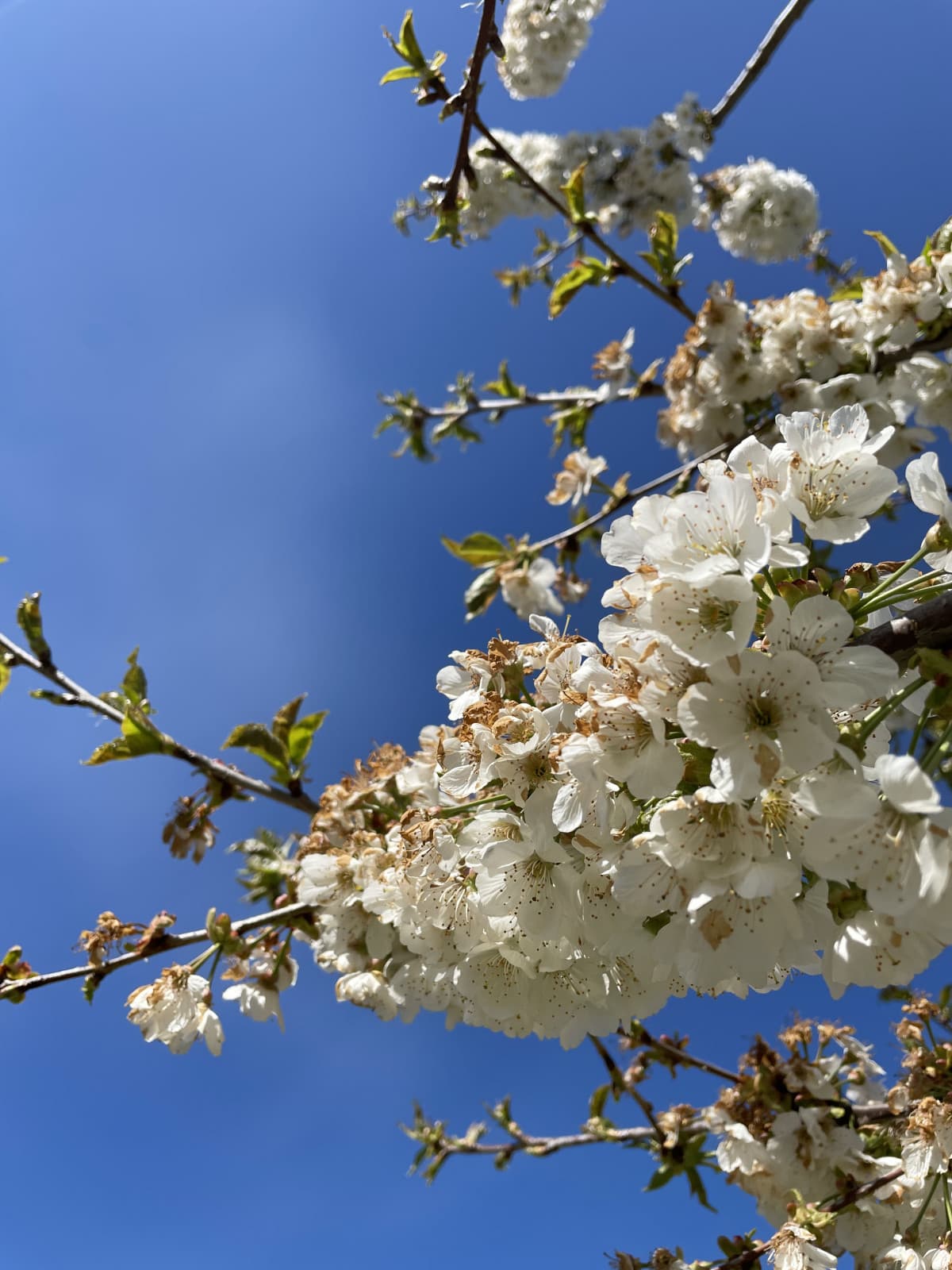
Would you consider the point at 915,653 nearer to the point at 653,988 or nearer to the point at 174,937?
the point at 653,988

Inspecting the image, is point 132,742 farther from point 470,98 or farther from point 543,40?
point 543,40

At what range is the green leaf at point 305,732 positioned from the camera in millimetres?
2766

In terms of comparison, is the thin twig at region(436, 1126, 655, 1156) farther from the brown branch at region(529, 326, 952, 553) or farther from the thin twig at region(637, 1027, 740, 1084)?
the brown branch at region(529, 326, 952, 553)

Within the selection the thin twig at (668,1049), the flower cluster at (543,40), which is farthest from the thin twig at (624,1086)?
the flower cluster at (543,40)

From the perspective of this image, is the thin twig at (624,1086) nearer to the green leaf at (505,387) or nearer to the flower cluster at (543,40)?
the green leaf at (505,387)

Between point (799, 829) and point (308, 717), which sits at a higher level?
point (308, 717)

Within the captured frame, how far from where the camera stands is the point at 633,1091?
3.07 metres

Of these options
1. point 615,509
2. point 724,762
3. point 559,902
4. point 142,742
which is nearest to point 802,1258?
point 559,902

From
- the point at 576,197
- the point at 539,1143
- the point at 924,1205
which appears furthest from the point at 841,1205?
the point at 576,197

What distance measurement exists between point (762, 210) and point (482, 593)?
3.84 meters

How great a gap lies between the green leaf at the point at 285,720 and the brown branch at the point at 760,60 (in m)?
3.01

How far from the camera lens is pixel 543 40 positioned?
5.35 meters

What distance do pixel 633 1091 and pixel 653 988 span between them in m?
2.15

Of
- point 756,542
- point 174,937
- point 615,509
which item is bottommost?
point 756,542
